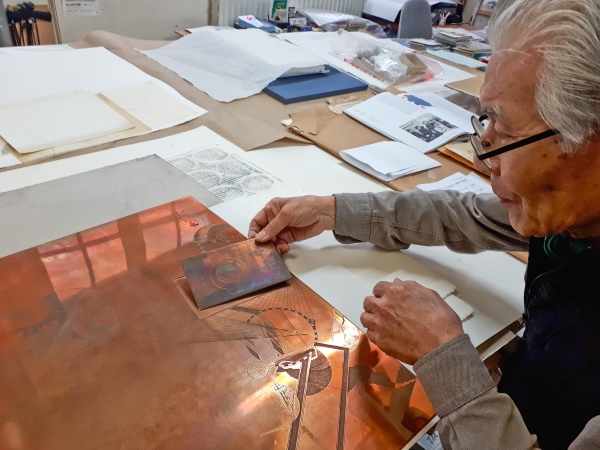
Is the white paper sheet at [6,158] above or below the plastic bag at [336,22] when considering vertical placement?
below

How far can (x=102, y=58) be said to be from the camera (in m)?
1.60

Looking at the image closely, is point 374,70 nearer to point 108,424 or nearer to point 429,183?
point 429,183

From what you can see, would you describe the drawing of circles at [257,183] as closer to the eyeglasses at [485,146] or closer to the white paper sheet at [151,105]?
the white paper sheet at [151,105]

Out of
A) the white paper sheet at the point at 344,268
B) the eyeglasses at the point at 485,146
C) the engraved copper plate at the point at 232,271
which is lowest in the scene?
the white paper sheet at the point at 344,268

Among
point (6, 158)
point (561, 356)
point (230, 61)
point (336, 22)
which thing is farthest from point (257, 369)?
point (336, 22)

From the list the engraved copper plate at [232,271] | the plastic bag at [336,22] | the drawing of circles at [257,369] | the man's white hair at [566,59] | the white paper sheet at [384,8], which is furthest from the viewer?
the white paper sheet at [384,8]

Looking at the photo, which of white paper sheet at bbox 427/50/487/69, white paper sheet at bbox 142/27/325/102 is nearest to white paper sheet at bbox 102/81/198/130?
white paper sheet at bbox 142/27/325/102

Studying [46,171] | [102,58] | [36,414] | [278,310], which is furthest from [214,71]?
[36,414]

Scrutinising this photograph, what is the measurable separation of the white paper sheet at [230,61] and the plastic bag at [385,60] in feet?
0.95

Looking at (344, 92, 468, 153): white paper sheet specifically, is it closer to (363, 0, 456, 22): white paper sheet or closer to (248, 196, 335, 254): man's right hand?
(248, 196, 335, 254): man's right hand

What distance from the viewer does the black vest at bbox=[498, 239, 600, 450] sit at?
2.20ft

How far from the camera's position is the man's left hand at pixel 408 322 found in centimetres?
69

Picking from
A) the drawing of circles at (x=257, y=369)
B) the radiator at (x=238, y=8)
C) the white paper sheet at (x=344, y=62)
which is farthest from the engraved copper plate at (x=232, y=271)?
the radiator at (x=238, y=8)

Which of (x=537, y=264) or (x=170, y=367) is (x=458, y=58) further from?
(x=170, y=367)
